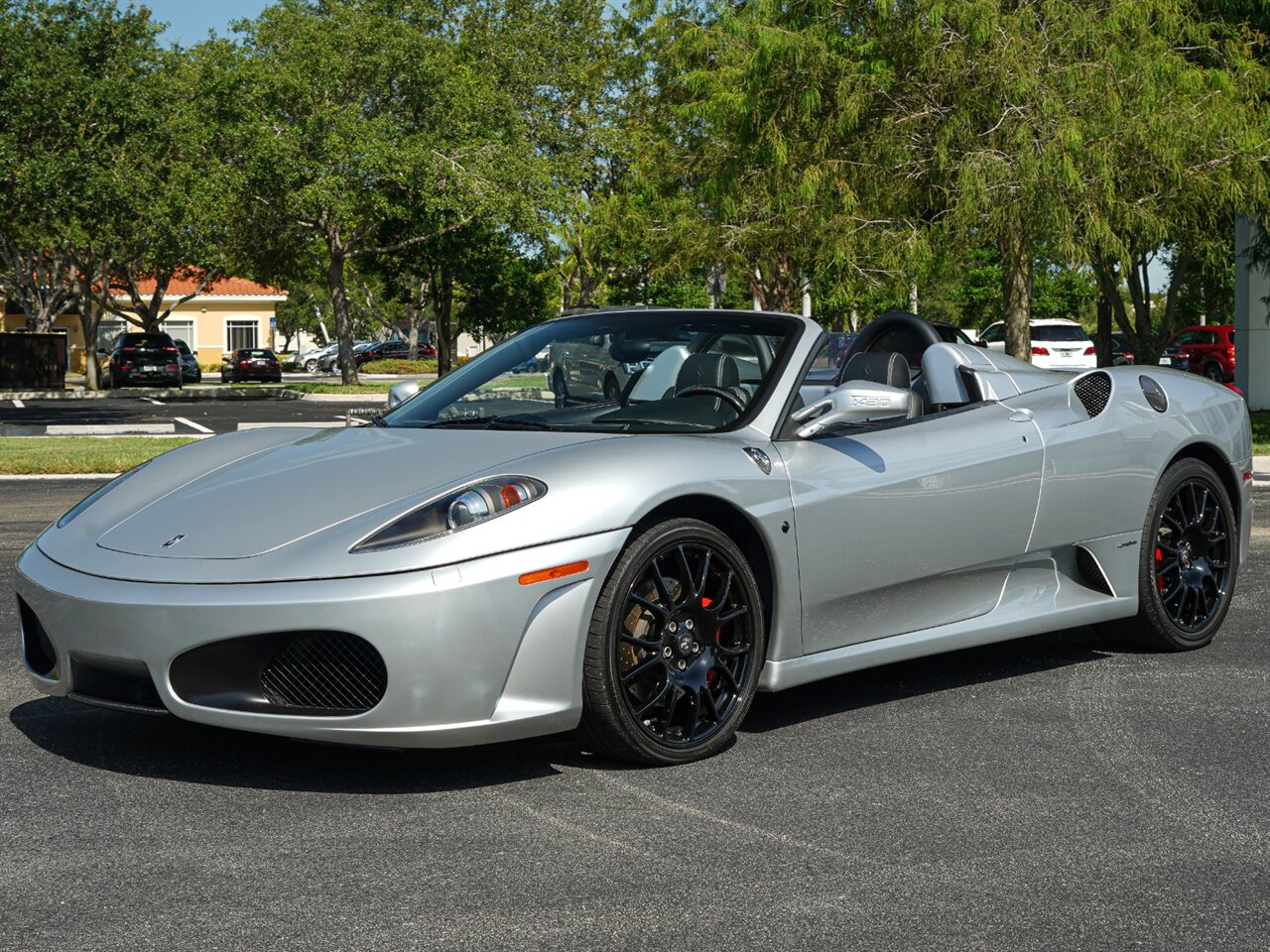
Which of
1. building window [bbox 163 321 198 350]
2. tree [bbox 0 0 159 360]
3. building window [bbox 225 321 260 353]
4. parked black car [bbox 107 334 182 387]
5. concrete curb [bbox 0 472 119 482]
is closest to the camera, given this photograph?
concrete curb [bbox 0 472 119 482]

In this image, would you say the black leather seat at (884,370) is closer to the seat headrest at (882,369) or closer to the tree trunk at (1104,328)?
the seat headrest at (882,369)

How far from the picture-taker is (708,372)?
556 centimetres

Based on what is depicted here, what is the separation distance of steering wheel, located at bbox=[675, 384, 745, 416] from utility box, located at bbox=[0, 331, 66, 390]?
43101 mm

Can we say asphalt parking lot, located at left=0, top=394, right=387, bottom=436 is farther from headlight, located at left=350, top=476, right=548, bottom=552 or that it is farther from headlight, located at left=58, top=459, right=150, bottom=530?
headlight, located at left=350, top=476, right=548, bottom=552

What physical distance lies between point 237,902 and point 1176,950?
6.38ft

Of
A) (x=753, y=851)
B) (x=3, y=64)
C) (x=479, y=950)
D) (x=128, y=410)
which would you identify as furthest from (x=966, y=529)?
(x=128, y=410)

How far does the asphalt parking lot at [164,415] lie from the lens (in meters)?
24.1

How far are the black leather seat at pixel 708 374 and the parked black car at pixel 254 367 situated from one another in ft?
181

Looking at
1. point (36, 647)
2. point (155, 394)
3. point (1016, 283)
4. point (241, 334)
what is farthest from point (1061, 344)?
point (241, 334)

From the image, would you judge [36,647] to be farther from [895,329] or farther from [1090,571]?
[1090,571]

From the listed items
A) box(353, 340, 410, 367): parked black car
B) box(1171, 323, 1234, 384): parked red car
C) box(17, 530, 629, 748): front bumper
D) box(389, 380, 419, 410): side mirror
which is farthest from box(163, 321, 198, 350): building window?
box(17, 530, 629, 748): front bumper

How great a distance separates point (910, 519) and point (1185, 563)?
1706 millimetres

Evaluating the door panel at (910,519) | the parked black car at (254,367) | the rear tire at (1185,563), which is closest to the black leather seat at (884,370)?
the door panel at (910,519)

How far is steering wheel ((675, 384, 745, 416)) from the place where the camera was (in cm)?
540
